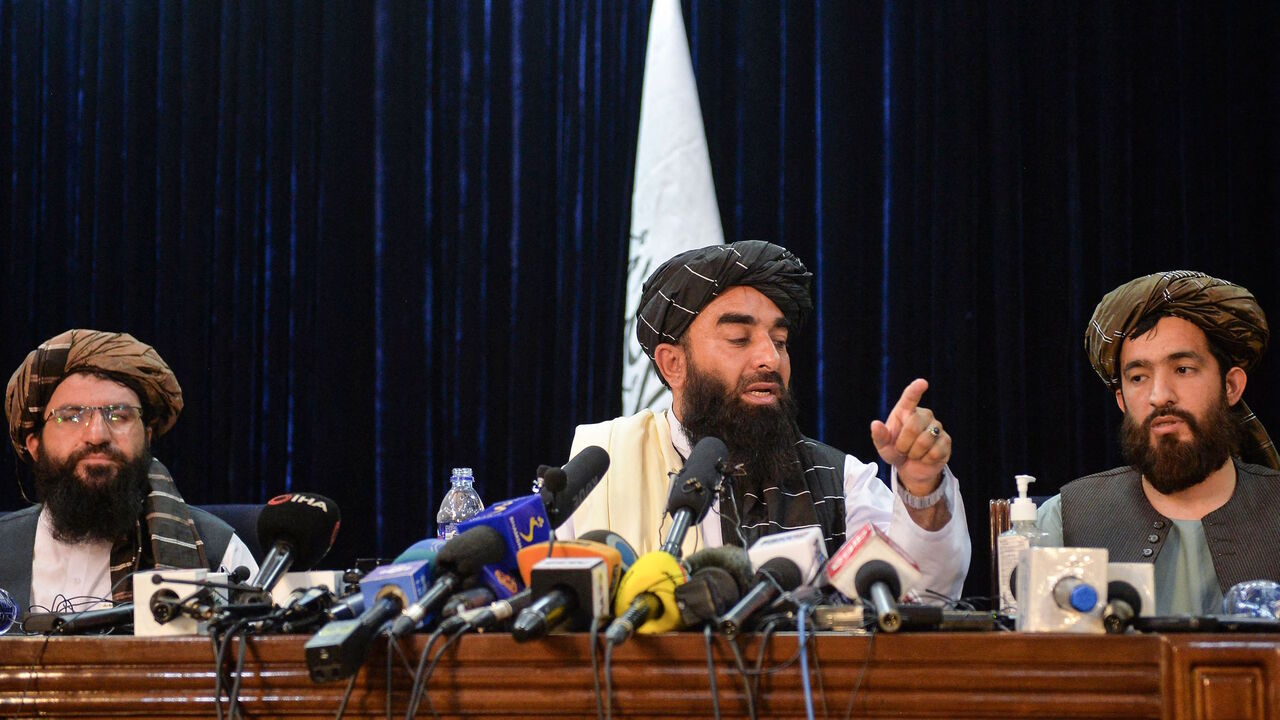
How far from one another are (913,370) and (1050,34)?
53.7 inches

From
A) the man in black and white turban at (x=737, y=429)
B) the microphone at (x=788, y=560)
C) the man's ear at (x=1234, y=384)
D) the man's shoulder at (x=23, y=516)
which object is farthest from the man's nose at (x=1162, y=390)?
the man's shoulder at (x=23, y=516)

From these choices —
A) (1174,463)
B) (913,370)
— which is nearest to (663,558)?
(1174,463)

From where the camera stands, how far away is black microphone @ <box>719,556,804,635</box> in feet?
3.99

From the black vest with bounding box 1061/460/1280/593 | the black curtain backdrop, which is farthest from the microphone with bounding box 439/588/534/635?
the black curtain backdrop

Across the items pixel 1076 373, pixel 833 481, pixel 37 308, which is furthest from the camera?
pixel 37 308

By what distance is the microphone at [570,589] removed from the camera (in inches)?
48.3

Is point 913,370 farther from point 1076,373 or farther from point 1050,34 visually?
point 1050,34

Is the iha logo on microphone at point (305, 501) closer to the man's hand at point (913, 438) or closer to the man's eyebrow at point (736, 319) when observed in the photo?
the man's hand at point (913, 438)

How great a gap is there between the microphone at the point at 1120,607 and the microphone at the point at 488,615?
2.10 feet

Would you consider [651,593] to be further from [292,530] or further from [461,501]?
[461,501]

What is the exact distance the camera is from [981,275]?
4191 mm

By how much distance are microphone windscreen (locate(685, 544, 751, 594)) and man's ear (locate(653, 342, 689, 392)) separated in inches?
48.8

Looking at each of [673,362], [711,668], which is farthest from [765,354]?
[711,668]

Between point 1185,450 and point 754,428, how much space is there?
965 mm
